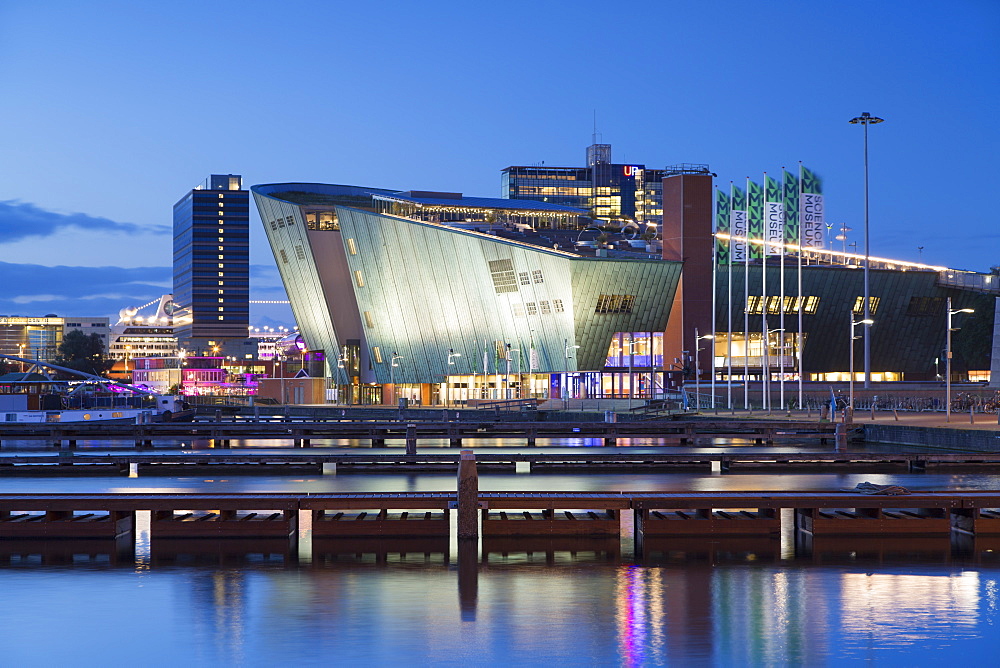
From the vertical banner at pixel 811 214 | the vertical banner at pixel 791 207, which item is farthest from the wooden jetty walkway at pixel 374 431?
the vertical banner at pixel 811 214

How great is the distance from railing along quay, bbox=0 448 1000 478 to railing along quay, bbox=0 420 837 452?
35.8 feet

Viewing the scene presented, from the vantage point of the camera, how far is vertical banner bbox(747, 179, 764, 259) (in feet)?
272

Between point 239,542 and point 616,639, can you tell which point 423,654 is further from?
point 239,542

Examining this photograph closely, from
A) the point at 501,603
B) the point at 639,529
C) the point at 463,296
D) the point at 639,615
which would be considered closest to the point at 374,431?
the point at 639,529

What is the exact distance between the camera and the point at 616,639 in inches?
713

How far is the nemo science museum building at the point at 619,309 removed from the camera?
105 meters

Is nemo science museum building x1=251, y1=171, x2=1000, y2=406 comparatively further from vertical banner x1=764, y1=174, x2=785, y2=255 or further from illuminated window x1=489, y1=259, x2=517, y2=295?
vertical banner x1=764, y1=174, x2=785, y2=255

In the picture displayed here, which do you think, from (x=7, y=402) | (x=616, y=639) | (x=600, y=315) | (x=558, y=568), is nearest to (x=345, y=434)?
(x=7, y=402)

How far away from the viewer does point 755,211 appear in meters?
84.6

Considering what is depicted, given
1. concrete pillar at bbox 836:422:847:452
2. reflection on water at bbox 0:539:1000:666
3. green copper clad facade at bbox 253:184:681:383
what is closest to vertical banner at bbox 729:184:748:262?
green copper clad facade at bbox 253:184:681:383

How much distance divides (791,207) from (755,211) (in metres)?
2.56

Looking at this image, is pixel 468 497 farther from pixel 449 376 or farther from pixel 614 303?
pixel 449 376

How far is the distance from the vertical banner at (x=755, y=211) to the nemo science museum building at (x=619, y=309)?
632 cm

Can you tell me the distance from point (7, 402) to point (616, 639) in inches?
2852
